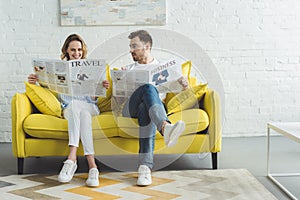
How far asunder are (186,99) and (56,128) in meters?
0.97

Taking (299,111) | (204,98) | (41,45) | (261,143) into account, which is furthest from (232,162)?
(41,45)

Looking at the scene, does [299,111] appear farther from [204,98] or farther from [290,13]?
[204,98]

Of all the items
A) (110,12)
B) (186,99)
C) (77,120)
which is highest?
(110,12)

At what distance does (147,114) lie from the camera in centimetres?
328

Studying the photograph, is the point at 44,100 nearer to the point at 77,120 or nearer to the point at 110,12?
the point at 77,120

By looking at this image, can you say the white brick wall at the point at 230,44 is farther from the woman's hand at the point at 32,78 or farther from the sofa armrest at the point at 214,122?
the sofa armrest at the point at 214,122

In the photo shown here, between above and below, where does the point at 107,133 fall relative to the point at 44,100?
below

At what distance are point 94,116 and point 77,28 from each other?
1.51 meters

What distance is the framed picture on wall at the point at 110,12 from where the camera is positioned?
4.60 m

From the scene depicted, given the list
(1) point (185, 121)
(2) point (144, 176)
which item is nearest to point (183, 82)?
(1) point (185, 121)

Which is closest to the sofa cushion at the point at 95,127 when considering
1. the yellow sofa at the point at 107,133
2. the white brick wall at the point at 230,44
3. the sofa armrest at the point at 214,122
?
the yellow sofa at the point at 107,133

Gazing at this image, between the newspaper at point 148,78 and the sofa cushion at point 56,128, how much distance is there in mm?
263

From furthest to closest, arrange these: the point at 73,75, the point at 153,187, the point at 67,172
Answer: the point at 73,75, the point at 67,172, the point at 153,187

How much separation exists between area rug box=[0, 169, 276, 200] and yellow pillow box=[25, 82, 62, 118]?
47cm
